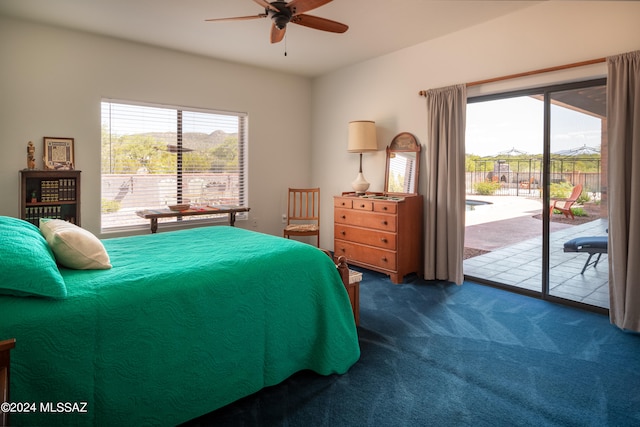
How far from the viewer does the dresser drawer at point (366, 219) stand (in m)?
4.16

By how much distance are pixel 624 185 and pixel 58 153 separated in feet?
16.8

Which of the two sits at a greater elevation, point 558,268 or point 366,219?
point 366,219

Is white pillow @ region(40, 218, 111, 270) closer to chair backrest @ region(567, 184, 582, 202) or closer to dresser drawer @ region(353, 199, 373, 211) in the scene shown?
dresser drawer @ region(353, 199, 373, 211)

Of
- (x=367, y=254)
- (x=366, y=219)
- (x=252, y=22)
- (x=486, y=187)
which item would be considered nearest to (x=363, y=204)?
(x=366, y=219)

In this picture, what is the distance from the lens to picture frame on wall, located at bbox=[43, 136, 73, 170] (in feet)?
12.5

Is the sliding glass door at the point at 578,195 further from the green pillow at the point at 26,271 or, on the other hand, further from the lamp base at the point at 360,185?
the green pillow at the point at 26,271

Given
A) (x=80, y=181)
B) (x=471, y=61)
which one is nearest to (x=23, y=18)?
(x=80, y=181)

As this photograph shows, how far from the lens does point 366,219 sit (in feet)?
14.6

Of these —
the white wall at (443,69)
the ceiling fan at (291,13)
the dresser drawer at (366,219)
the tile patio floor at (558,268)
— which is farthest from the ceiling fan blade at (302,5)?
the tile patio floor at (558,268)

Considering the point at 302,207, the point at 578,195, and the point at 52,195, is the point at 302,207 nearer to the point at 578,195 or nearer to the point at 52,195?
the point at 52,195

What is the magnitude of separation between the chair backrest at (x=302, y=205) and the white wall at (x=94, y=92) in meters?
0.32

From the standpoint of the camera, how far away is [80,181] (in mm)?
3824

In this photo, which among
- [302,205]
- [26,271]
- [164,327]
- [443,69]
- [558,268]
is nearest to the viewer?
[26,271]

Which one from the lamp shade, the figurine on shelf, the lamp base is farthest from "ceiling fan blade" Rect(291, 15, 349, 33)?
the figurine on shelf
